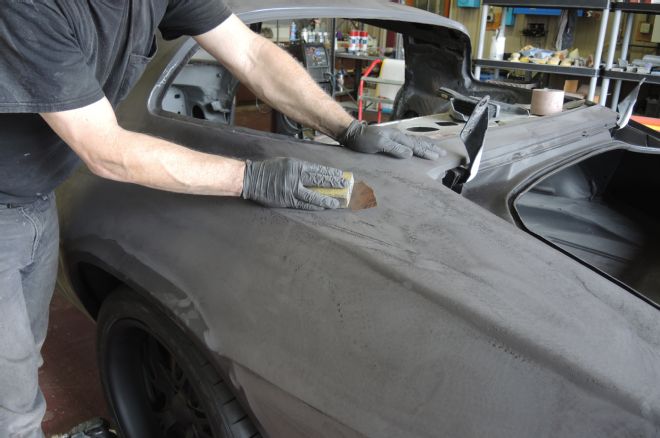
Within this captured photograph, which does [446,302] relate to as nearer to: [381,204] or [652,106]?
[381,204]

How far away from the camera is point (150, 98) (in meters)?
1.57

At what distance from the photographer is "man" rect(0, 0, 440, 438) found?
1015 millimetres

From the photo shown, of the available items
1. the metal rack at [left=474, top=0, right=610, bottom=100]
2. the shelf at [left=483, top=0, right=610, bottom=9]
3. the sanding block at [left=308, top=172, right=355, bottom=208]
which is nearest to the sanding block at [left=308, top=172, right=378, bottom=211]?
the sanding block at [left=308, top=172, right=355, bottom=208]

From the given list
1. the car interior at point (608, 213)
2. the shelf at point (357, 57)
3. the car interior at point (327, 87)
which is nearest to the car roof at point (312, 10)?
the car interior at point (327, 87)

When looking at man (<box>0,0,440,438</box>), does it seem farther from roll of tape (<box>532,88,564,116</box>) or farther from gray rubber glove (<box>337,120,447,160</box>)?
roll of tape (<box>532,88,564,116</box>)

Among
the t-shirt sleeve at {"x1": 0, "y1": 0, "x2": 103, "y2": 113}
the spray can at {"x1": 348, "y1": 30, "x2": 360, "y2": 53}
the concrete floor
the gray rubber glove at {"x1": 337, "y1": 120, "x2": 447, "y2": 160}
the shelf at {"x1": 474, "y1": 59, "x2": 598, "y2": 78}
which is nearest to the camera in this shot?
the t-shirt sleeve at {"x1": 0, "y1": 0, "x2": 103, "y2": 113}

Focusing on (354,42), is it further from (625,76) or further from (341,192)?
(341,192)

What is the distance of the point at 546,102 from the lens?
2086mm

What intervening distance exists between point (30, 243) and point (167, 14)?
0.67m

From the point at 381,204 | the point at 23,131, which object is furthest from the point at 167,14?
the point at 381,204

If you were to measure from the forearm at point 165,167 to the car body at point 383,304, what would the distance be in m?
0.06

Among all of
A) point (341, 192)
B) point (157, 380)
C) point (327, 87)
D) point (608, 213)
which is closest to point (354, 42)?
point (327, 87)

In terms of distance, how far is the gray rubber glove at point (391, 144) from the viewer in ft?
4.66

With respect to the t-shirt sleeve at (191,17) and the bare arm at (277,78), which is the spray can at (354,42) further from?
the t-shirt sleeve at (191,17)
